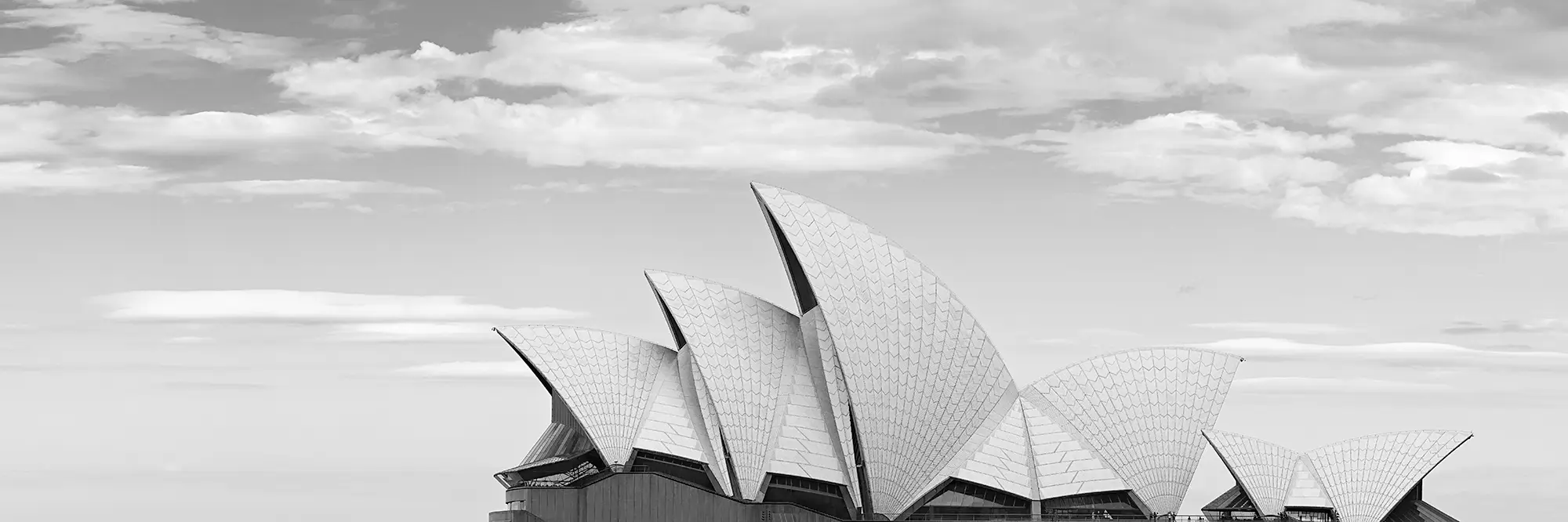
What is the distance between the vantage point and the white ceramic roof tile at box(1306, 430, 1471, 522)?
216ft

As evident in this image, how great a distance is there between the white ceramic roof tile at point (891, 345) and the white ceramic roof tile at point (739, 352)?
12.5 ft

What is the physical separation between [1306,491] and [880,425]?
16.8 m

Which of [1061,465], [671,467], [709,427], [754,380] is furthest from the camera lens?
[671,467]

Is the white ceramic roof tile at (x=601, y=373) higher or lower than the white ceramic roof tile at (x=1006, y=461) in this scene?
higher

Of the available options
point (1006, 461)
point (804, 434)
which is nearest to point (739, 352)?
point (804, 434)

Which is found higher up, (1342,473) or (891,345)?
(891,345)

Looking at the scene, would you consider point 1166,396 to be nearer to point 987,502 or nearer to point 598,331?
point 987,502

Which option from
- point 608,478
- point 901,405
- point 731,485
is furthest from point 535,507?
point 901,405

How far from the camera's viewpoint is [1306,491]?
65938mm

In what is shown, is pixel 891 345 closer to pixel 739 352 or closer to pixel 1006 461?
pixel 739 352

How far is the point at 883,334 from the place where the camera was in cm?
6372

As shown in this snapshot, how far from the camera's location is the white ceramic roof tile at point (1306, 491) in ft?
216

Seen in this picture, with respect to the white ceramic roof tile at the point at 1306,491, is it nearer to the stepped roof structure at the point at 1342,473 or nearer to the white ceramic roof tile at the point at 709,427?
the stepped roof structure at the point at 1342,473

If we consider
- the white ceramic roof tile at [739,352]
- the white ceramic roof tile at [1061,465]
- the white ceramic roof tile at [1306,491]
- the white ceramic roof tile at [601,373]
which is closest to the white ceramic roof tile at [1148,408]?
the white ceramic roof tile at [1061,465]
